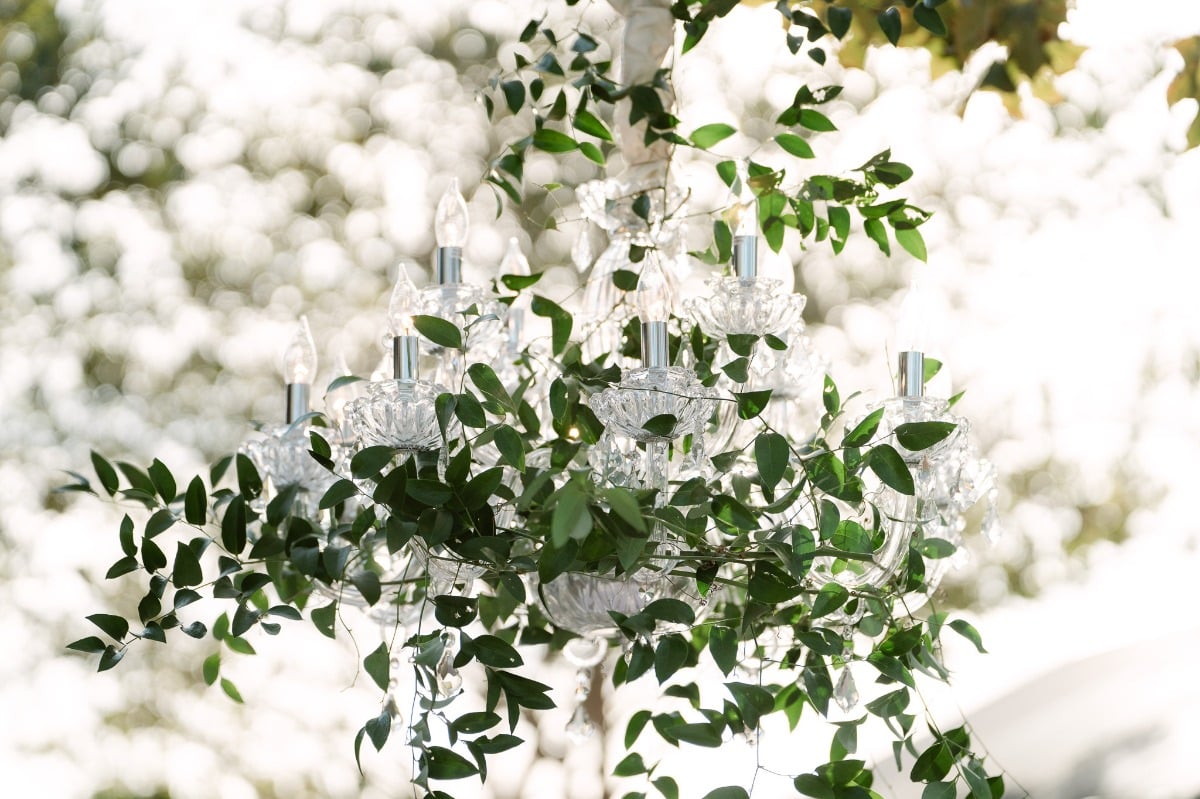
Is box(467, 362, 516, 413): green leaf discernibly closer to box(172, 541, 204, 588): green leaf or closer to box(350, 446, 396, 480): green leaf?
box(350, 446, 396, 480): green leaf

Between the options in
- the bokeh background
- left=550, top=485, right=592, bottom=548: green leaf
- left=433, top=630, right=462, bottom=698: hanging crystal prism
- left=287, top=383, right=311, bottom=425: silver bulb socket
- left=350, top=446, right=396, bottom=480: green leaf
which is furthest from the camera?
the bokeh background

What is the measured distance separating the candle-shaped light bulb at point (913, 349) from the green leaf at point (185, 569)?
47cm

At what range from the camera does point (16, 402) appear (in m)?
2.73

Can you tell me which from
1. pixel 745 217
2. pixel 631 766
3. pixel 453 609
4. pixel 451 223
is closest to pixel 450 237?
pixel 451 223

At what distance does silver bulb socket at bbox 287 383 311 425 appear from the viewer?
1003 mm

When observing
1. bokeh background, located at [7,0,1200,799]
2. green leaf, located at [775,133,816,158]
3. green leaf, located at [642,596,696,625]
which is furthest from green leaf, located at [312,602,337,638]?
bokeh background, located at [7,0,1200,799]

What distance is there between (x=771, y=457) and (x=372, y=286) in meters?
2.26

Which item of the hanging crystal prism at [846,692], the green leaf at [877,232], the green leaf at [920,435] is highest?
the green leaf at [877,232]

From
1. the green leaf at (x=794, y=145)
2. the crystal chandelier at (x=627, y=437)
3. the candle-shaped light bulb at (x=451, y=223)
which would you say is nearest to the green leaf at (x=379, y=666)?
the crystal chandelier at (x=627, y=437)

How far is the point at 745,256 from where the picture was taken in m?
0.87

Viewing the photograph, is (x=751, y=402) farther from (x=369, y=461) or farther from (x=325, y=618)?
(x=325, y=618)

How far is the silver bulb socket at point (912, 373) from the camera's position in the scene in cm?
82

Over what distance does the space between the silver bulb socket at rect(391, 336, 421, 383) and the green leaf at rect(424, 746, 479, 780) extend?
0.72 feet

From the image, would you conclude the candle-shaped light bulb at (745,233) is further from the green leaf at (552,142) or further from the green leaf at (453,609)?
the green leaf at (453,609)
